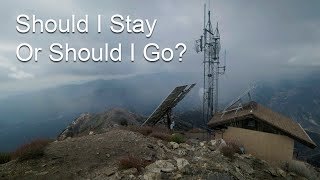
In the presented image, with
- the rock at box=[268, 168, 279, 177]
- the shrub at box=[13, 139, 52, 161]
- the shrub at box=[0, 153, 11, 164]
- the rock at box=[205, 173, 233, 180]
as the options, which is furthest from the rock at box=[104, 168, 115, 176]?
the rock at box=[268, 168, 279, 177]

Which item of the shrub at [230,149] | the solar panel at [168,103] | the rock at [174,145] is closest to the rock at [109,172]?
the rock at [174,145]

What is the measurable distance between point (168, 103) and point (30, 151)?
13.6m

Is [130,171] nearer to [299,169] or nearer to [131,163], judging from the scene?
[131,163]

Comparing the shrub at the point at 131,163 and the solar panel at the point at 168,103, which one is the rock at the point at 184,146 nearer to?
the shrub at the point at 131,163

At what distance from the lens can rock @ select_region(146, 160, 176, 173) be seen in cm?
1457

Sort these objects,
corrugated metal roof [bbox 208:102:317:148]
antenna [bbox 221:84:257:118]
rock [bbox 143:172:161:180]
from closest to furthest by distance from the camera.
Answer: rock [bbox 143:172:161:180], corrugated metal roof [bbox 208:102:317:148], antenna [bbox 221:84:257:118]

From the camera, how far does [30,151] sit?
1656 centimetres

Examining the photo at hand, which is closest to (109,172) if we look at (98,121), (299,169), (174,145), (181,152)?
(181,152)

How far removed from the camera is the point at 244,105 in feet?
80.5

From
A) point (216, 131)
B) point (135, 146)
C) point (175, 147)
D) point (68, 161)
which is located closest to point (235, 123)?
point (216, 131)

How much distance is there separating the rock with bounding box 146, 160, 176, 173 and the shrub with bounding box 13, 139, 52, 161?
5227 millimetres

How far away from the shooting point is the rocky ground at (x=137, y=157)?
47.9 feet

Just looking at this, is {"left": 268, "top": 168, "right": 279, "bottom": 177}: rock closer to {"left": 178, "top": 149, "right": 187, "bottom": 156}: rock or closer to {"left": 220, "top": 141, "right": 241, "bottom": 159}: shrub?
{"left": 220, "top": 141, "right": 241, "bottom": 159}: shrub


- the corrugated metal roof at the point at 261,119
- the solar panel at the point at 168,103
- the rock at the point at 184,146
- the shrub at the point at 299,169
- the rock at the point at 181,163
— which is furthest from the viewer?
the solar panel at the point at 168,103
